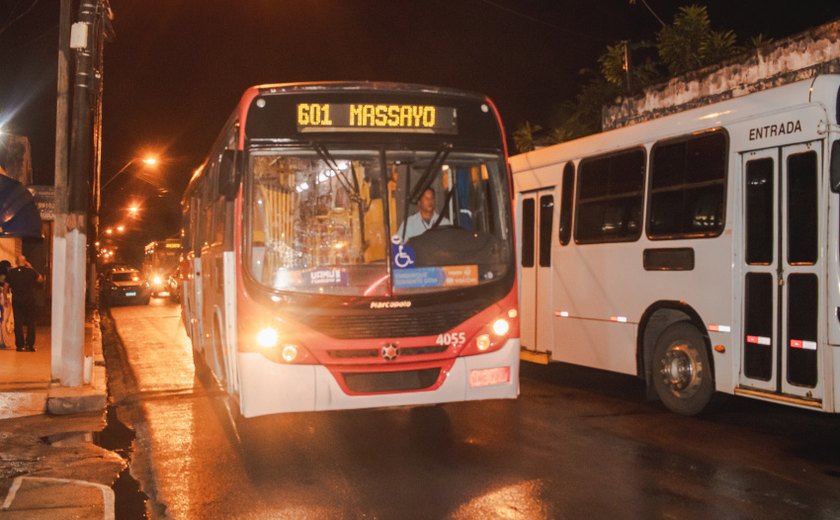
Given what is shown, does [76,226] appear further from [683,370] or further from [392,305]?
[683,370]

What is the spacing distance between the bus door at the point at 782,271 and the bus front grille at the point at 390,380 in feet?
10.3

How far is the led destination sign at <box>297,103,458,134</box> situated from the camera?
24.8 feet

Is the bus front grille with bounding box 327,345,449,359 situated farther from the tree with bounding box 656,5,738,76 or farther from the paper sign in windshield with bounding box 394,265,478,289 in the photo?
the tree with bounding box 656,5,738,76

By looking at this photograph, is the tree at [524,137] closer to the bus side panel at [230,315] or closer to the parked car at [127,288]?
the bus side panel at [230,315]

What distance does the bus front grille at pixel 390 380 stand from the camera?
7.28m

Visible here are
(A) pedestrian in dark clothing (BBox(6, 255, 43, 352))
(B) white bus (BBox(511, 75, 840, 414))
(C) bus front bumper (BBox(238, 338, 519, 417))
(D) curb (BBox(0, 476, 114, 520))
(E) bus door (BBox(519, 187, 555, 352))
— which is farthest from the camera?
(A) pedestrian in dark clothing (BBox(6, 255, 43, 352))

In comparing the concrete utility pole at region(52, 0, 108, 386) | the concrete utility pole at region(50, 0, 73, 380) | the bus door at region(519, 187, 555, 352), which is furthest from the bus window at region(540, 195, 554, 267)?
the concrete utility pole at region(50, 0, 73, 380)

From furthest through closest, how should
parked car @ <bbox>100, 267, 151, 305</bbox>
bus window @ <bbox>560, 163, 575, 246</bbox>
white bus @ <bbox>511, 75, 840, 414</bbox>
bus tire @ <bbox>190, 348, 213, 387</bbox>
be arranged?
1. parked car @ <bbox>100, 267, 151, 305</bbox>
2. bus tire @ <bbox>190, 348, 213, 387</bbox>
3. bus window @ <bbox>560, 163, 575, 246</bbox>
4. white bus @ <bbox>511, 75, 840, 414</bbox>

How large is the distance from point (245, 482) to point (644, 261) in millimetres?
5132

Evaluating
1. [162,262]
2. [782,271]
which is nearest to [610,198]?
[782,271]

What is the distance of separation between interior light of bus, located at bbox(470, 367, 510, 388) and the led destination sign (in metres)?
2.18

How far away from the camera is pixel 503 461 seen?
727cm

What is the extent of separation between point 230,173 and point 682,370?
5.15 meters

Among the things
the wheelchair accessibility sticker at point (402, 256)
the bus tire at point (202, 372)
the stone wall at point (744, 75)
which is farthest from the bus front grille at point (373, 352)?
the stone wall at point (744, 75)
